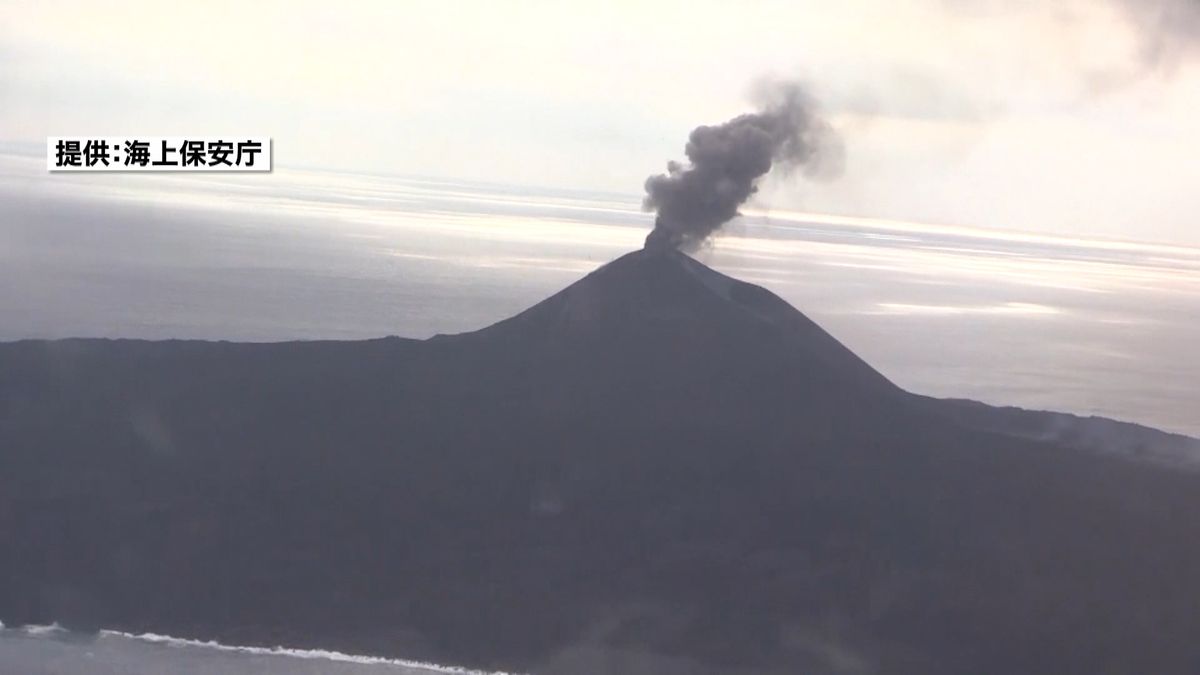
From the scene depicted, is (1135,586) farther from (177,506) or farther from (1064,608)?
(177,506)

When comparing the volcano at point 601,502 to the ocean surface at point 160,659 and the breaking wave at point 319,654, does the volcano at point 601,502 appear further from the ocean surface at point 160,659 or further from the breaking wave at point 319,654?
the ocean surface at point 160,659

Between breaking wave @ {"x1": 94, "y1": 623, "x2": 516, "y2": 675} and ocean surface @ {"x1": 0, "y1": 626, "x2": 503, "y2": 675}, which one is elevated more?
breaking wave @ {"x1": 94, "y1": 623, "x2": 516, "y2": 675}

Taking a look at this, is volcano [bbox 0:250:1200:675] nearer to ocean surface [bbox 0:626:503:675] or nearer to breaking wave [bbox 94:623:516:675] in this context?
breaking wave [bbox 94:623:516:675]

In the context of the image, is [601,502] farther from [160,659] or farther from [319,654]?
[160,659]

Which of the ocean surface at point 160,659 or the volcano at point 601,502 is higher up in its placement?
the volcano at point 601,502

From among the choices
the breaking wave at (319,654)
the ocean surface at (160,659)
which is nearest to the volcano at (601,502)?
the breaking wave at (319,654)

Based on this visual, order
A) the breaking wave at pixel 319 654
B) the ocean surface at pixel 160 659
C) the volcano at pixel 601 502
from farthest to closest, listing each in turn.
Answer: the volcano at pixel 601 502, the breaking wave at pixel 319 654, the ocean surface at pixel 160 659

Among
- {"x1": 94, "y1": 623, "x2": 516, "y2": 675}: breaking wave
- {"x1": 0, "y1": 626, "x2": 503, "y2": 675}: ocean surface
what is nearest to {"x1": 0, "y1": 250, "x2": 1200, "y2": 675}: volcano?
{"x1": 94, "y1": 623, "x2": 516, "y2": 675}: breaking wave

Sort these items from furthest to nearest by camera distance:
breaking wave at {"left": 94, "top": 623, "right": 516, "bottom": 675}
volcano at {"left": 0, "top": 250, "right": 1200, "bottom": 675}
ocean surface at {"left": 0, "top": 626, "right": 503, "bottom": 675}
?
volcano at {"left": 0, "top": 250, "right": 1200, "bottom": 675}
breaking wave at {"left": 94, "top": 623, "right": 516, "bottom": 675}
ocean surface at {"left": 0, "top": 626, "right": 503, "bottom": 675}

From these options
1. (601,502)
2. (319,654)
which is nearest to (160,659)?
(319,654)
